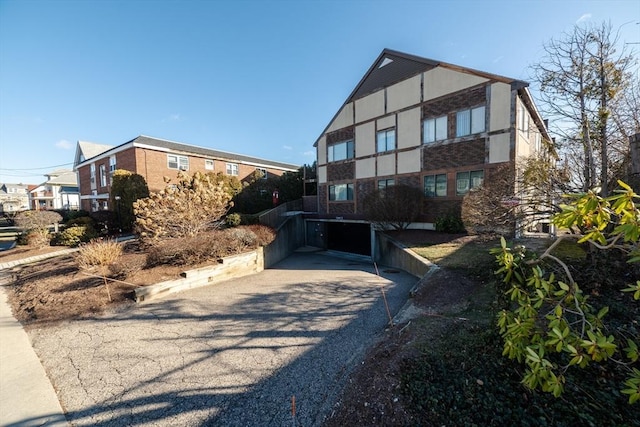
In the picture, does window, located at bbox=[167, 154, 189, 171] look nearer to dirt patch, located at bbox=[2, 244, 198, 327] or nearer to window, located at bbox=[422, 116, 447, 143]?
dirt patch, located at bbox=[2, 244, 198, 327]

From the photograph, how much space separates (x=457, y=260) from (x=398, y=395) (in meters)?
6.87

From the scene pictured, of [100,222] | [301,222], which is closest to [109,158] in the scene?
[100,222]

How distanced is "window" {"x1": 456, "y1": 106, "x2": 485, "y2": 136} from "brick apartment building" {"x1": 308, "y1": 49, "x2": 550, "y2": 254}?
0.05 metres

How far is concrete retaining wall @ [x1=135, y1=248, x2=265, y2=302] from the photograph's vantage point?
Answer: 7.58 m

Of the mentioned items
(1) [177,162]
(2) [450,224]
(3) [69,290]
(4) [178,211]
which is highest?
(1) [177,162]

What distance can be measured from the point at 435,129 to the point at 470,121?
1.79 metres

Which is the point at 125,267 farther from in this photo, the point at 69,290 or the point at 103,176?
the point at 103,176

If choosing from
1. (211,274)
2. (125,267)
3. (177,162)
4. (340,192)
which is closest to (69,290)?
(125,267)

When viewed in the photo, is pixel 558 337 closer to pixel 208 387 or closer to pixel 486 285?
pixel 208 387

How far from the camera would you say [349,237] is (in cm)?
1912

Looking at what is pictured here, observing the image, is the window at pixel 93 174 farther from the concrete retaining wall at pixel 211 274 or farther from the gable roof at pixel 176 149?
the concrete retaining wall at pixel 211 274

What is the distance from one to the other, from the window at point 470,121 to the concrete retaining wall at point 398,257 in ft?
22.4

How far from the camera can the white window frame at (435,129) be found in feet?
46.1

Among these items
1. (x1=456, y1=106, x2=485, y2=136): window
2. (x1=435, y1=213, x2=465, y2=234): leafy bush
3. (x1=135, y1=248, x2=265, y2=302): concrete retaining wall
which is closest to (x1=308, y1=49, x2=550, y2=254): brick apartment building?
(x1=456, y1=106, x2=485, y2=136): window
